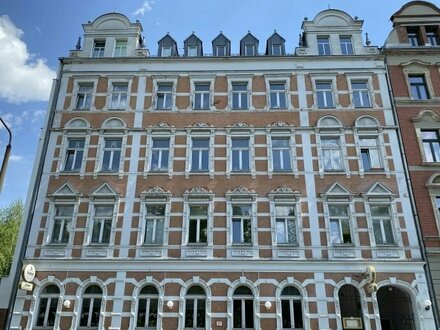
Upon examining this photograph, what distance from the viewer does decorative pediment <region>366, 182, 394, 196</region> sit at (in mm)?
19844

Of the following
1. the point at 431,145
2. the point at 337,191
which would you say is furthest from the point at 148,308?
the point at 431,145

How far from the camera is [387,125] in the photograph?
70.7 feet

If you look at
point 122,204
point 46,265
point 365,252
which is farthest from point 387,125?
point 46,265

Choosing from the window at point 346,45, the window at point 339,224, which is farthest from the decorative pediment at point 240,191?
the window at point 346,45

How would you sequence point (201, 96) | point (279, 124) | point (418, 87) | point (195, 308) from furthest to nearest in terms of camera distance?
point (201, 96) → point (418, 87) → point (279, 124) → point (195, 308)

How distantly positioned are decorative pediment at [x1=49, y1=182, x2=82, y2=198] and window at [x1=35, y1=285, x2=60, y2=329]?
455cm

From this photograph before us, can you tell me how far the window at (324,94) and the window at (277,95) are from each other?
199 centimetres

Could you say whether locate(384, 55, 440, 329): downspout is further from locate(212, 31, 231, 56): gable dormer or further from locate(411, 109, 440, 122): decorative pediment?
locate(212, 31, 231, 56): gable dormer

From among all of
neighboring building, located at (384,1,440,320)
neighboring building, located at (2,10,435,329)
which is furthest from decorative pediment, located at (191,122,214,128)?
neighboring building, located at (384,1,440,320)

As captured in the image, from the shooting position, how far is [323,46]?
2405 cm

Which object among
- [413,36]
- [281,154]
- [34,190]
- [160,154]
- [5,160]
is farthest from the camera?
[413,36]

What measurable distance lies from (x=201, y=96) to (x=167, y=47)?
431 cm

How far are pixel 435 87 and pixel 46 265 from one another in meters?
23.1

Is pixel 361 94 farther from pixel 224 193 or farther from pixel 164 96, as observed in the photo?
pixel 164 96
